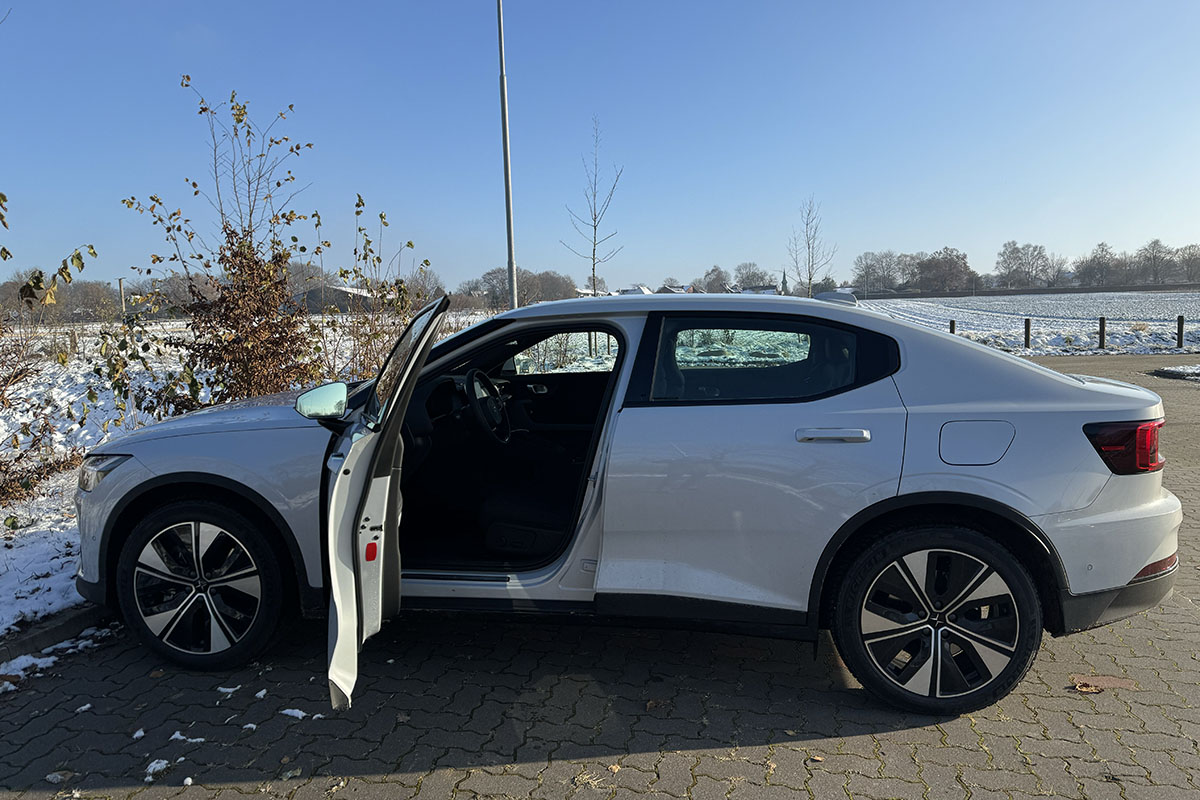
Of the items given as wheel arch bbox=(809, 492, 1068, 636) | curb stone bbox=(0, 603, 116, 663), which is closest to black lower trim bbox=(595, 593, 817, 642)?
wheel arch bbox=(809, 492, 1068, 636)

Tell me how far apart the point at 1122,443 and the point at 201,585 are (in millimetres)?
3781

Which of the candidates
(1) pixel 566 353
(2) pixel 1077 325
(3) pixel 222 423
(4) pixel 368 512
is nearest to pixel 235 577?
(3) pixel 222 423

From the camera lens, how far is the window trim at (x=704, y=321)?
117 inches

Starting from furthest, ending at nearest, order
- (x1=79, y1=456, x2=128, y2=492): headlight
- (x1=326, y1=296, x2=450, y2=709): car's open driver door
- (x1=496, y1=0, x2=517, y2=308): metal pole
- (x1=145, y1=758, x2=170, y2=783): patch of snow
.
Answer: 1. (x1=496, y1=0, x2=517, y2=308): metal pole
2. (x1=79, y1=456, x2=128, y2=492): headlight
3. (x1=145, y1=758, x2=170, y2=783): patch of snow
4. (x1=326, y1=296, x2=450, y2=709): car's open driver door

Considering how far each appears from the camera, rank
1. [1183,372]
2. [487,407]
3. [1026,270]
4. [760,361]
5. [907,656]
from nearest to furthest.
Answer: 1. [907,656]
2. [760,361]
3. [487,407]
4. [1183,372]
5. [1026,270]

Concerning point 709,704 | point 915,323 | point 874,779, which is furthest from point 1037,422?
point 709,704

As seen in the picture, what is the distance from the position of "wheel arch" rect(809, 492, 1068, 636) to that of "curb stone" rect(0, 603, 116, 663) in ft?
11.9

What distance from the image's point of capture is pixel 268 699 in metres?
3.17

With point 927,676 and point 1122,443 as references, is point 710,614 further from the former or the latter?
point 1122,443

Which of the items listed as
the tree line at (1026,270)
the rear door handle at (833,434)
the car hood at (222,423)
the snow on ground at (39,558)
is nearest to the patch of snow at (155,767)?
the car hood at (222,423)

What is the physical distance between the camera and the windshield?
9.14 feet

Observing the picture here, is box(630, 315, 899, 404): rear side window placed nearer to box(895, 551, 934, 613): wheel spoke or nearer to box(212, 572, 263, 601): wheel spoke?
box(895, 551, 934, 613): wheel spoke

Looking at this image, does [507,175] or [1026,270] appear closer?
[507,175]

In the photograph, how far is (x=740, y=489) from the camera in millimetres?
2918
